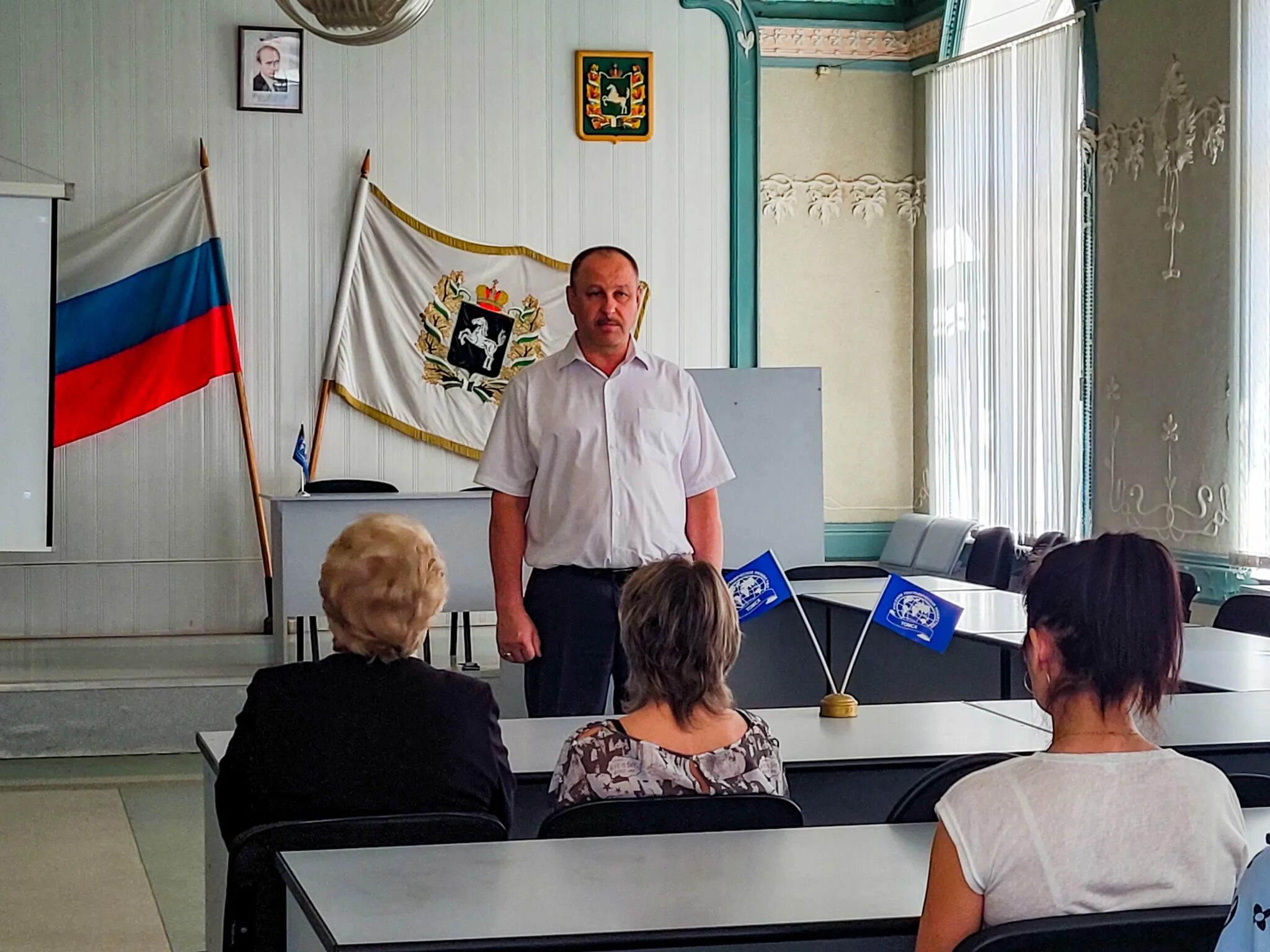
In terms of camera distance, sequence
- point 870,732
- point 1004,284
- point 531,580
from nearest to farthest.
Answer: point 870,732
point 531,580
point 1004,284

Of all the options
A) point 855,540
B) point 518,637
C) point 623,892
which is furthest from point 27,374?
point 623,892

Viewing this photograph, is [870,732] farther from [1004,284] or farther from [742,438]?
[1004,284]

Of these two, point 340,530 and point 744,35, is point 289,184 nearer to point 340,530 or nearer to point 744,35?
point 340,530

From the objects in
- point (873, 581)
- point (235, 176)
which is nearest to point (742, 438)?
point (873, 581)

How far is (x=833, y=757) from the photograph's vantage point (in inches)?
101

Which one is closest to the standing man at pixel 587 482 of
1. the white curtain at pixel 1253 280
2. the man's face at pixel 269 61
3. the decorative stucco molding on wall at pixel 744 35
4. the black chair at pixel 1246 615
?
the black chair at pixel 1246 615

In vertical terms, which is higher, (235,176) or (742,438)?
(235,176)

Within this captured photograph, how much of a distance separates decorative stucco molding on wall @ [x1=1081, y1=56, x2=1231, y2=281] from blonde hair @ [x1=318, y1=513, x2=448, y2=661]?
4.53 m

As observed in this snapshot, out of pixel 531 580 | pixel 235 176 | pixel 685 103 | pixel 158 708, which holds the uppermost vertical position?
pixel 685 103

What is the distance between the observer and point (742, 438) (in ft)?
21.5

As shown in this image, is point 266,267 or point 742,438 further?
point 266,267

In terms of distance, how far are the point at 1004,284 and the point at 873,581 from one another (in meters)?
2.51

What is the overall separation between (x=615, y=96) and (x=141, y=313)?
267 centimetres

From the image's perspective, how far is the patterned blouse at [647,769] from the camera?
222 cm
